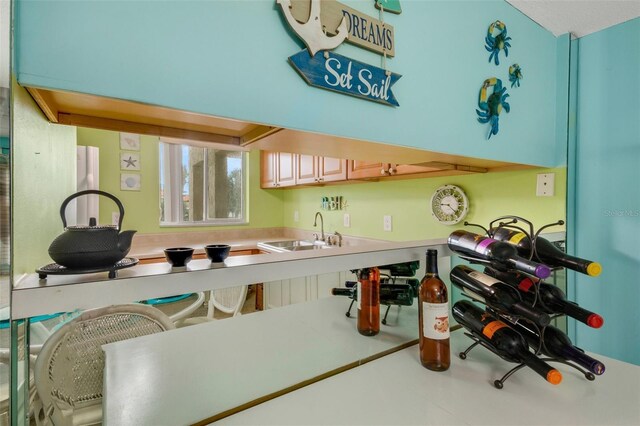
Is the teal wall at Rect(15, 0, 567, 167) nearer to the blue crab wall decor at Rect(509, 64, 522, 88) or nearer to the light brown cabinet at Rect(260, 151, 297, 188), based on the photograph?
the blue crab wall decor at Rect(509, 64, 522, 88)

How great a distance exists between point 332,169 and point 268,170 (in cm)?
127

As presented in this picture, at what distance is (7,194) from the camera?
47cm

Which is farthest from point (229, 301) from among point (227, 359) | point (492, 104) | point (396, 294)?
point (492, 104)

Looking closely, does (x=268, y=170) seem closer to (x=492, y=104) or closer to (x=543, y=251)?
Answer: (x=492, y=104)

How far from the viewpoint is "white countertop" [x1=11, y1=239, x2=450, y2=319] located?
0.52m

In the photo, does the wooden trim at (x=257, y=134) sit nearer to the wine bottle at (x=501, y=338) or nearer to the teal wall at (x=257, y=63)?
the teal wall at (x=257, y=63)

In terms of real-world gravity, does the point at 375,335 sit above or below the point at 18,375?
below

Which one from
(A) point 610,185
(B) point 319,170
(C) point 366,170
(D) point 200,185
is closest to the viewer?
(A) point 610,185

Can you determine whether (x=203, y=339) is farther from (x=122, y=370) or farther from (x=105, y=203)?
(x=105, y=203)

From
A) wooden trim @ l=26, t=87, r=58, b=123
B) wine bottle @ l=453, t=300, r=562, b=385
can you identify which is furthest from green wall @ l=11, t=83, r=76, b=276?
wine bottle @ l=453, t=300, r=562, b=385

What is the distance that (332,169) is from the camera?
2.39 m

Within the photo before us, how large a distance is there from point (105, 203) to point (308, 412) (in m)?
2.84

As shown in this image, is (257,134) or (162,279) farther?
(257,134)

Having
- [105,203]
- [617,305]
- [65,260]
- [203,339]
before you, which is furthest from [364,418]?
[105,203]
